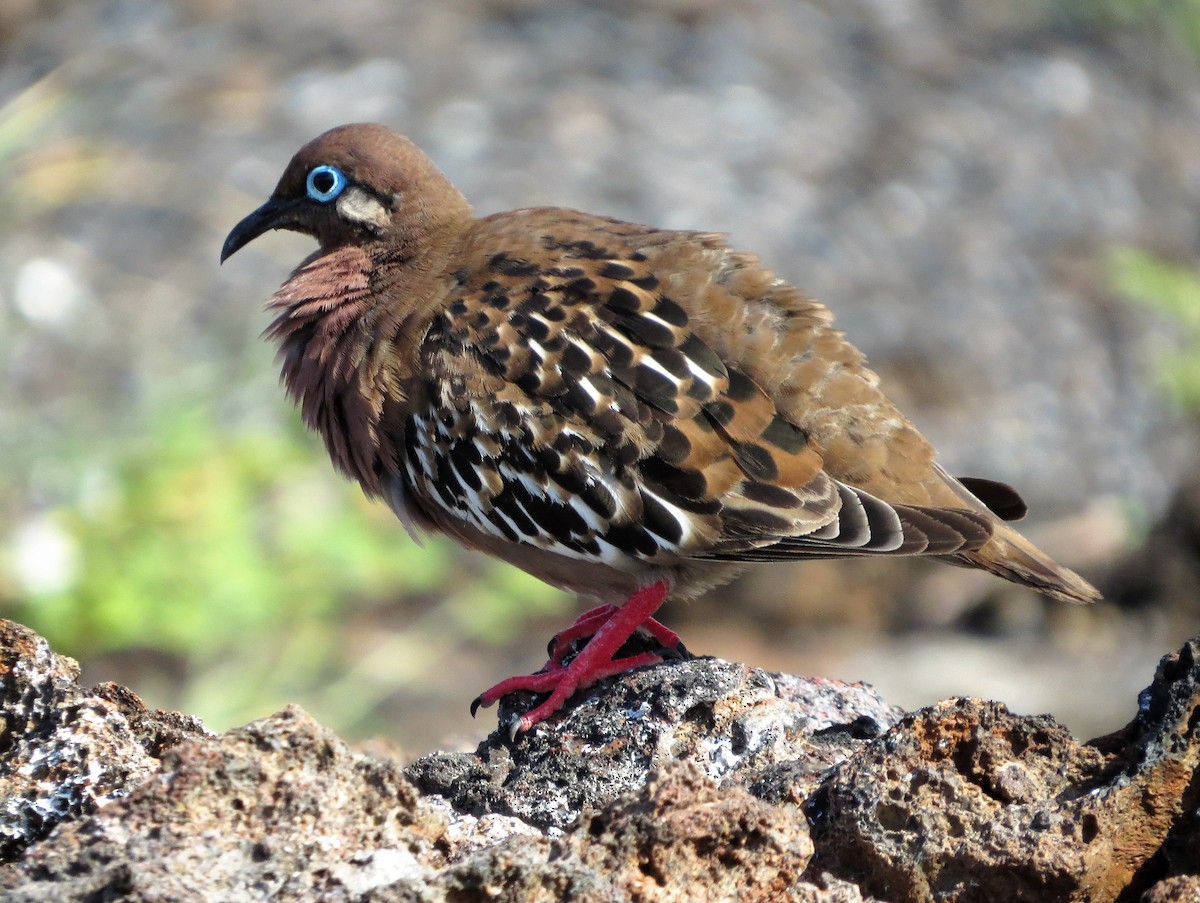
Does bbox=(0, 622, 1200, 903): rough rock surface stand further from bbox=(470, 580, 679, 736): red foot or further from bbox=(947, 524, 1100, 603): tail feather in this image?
bbox=(947, 524, 1100, 603): tail feather

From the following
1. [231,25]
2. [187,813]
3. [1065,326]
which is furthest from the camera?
[231,25]

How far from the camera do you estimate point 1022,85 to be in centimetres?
1162

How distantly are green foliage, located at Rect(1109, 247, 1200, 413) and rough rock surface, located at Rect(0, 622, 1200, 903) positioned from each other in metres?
6.84

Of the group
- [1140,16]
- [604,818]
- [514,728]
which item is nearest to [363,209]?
[514,728]

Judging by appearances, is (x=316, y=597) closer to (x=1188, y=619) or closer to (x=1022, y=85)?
(x=1188, y=619)

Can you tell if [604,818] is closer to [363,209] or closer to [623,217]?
[363,209]

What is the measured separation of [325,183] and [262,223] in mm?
399

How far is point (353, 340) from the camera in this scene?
17.4ft

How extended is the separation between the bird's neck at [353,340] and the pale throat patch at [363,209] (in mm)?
112

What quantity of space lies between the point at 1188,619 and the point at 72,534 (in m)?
6.64

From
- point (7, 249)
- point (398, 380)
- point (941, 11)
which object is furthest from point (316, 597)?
point (941, 11)

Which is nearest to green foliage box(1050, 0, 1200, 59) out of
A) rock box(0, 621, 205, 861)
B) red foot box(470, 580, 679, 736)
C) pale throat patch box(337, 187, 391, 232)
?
pale throat patch box(337, 187, 391, 232)

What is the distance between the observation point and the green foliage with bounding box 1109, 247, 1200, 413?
9.46 meters

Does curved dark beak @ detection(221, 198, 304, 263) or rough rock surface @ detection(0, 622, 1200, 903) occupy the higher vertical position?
curved dark beak @ detection(221, 198, 304, 263)
